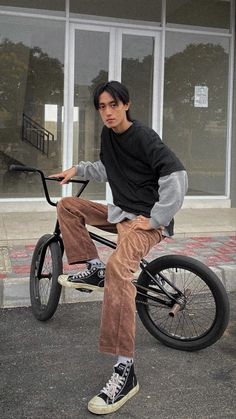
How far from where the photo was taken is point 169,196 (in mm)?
3090

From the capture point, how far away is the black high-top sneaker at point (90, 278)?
348 cm

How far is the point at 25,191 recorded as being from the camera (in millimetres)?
8484

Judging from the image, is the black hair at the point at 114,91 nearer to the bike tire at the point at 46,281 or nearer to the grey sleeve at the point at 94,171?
Answer: the grey sleeve at the point at 94,171

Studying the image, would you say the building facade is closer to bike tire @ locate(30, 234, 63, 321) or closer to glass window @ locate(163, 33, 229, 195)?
glass window @ locate(163, 33, 229, 195)

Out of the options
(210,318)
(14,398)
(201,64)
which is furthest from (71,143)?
(14,398)

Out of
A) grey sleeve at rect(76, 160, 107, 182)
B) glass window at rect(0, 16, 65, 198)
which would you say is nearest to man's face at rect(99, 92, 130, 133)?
grey sleeve at rect(76, 160, 107, 182)

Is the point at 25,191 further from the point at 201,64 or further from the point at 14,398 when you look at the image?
the point at 14,398

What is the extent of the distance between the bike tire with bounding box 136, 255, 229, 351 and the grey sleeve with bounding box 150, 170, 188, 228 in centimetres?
44

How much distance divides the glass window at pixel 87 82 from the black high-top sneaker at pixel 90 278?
5.24 m

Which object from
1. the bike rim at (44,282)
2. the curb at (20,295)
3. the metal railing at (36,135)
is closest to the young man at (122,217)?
the bike rim at (44,282)

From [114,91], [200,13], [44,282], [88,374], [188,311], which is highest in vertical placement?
[200,13]

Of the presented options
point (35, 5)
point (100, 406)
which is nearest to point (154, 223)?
point (100, 406)

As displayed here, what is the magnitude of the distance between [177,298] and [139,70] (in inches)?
239

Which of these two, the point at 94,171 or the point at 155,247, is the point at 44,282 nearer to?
the point at 94,171
